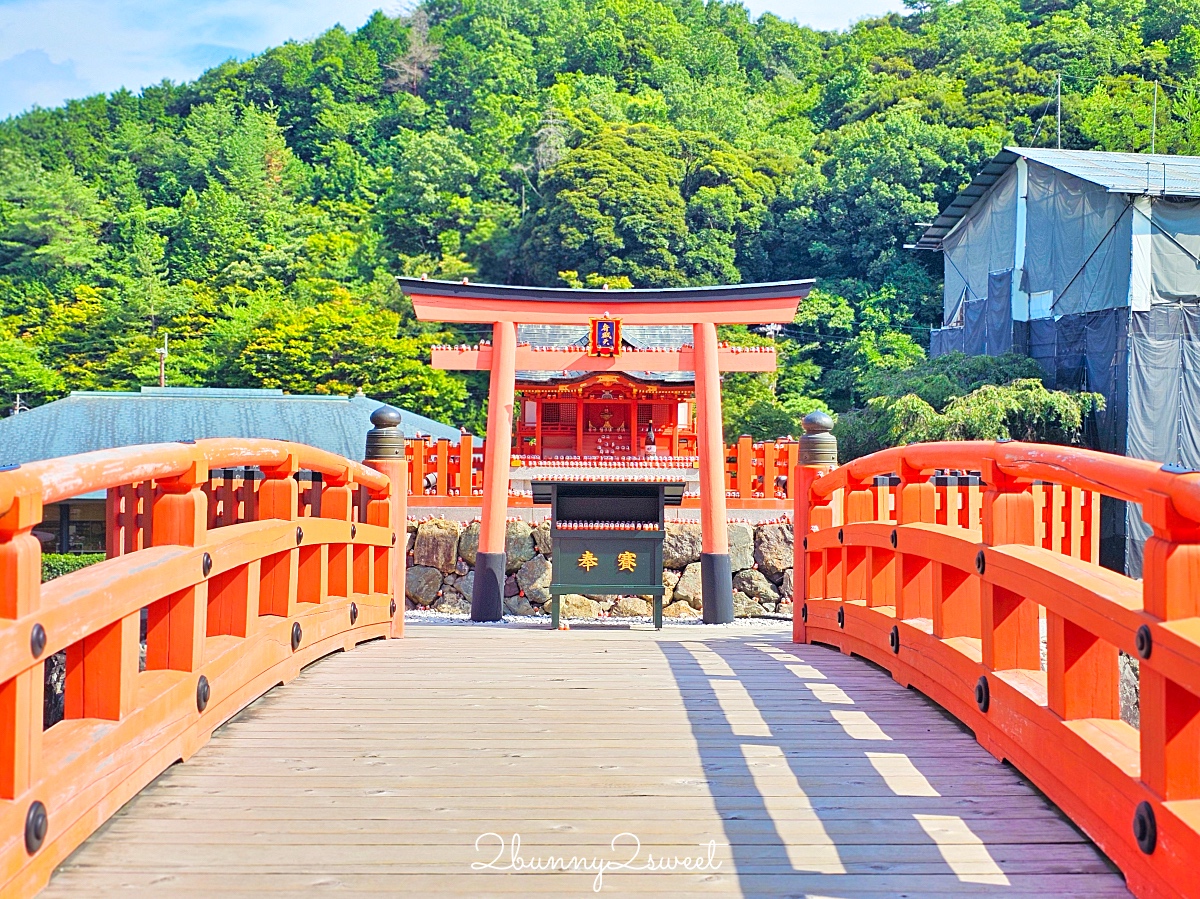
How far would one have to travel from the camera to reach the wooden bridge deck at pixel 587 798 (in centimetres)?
233

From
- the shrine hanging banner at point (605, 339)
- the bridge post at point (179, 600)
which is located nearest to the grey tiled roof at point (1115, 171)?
the shrine hanging banner at point (605, 339)

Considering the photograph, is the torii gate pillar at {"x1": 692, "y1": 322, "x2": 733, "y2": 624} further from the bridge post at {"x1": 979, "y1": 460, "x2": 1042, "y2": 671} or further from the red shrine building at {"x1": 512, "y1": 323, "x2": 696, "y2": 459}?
the red shrine building at {"x1": 512, "y1": 323, "x2": 696, "y2": 459}

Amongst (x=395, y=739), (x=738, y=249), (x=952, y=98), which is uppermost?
(x=952, y=98)

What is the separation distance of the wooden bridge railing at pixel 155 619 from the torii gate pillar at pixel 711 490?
18.6ft

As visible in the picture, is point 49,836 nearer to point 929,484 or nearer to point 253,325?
point 929,484

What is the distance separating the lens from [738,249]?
132 ft

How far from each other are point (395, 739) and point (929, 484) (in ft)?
7.70

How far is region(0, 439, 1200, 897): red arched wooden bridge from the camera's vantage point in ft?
7.17

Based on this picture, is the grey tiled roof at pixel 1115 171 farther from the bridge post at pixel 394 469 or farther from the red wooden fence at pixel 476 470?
the bridge post at pixel 394 469

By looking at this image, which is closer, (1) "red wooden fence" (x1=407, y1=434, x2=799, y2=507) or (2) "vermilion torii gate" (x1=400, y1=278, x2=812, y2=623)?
(2) "vermilion torii gate" (x1=400, y1=278, x2=812, y2=623)

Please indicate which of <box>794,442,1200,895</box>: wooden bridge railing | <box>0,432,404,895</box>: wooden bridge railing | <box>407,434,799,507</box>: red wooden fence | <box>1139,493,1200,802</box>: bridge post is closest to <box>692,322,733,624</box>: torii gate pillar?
<box>407,434,799,507</box>: red wooden fence

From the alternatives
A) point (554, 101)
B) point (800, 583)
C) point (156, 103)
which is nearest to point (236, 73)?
point (156, 103)

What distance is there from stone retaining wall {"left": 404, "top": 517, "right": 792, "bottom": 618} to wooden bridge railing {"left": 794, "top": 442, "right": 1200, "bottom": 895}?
8.03 meters

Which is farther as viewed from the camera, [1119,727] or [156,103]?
[156,103]
